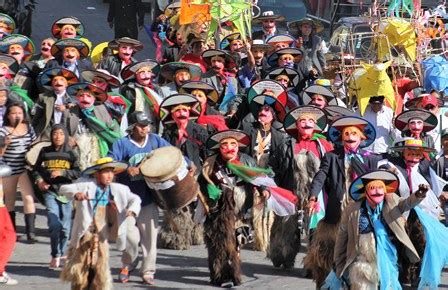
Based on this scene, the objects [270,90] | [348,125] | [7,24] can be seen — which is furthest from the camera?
[7,24]

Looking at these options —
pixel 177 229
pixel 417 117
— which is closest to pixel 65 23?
pixel 177 229

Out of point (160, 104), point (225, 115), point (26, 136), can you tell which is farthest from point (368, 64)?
point (26, 136)

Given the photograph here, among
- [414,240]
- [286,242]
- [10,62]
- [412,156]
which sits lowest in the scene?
[286,242]

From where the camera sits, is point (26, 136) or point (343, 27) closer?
point (26, 136)

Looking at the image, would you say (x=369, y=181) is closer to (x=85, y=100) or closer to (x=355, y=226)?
(x=355, y=226)

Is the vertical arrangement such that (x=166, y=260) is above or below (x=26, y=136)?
below

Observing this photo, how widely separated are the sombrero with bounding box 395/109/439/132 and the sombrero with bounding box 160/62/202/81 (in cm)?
287

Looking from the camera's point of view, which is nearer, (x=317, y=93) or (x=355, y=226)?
(x=355, y=226)

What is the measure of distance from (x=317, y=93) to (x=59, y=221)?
4030 millimetres

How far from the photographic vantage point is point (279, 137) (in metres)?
17.2

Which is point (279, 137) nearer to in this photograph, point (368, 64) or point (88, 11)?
point (368, 64)

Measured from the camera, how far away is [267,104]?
57.4ft

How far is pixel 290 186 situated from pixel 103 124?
257 cm

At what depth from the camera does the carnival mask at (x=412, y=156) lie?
1599 cm
